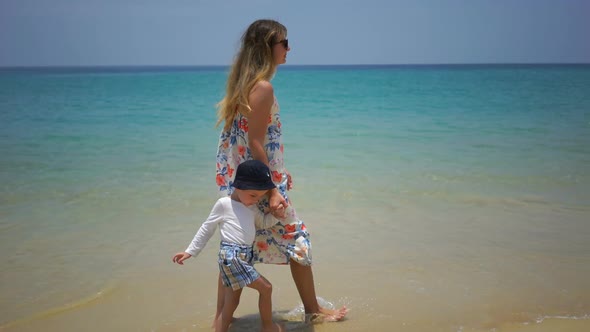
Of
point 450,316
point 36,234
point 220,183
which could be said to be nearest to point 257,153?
point 220,183

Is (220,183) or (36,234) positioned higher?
(220,183)

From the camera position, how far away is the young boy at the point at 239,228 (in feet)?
8.39

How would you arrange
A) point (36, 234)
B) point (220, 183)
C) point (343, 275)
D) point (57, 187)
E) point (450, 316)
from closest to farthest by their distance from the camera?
point (220, 183), point (450, 316), point (343, 275), point (36, 234), point (57, 187)

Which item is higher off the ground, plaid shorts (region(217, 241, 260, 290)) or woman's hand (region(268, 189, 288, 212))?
woman's hand (region(268, 189, 288, 212))

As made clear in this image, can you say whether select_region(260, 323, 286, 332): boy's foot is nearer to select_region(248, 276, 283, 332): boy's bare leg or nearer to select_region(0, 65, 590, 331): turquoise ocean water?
select_region(248, 276, 283, 332): boy's bare leg

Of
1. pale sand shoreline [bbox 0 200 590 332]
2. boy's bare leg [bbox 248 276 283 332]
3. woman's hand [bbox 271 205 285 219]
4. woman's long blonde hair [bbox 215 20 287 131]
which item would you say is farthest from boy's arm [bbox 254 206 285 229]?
pale sand shoreline [bbox 0 200 590 332]

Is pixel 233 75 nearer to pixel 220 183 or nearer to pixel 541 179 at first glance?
pixel 220 183

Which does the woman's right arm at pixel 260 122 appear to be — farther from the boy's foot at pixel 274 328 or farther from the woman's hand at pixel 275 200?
the boy's foot at pixel 274 328

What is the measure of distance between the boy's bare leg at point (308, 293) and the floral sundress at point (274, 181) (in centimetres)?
15

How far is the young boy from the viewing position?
101 inches

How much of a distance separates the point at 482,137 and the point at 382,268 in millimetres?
7665

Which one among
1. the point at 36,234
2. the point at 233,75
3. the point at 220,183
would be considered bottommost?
the point at 36,234

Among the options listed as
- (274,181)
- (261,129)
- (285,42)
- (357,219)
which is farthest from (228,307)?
(357,219)

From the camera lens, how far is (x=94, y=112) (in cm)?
1711
